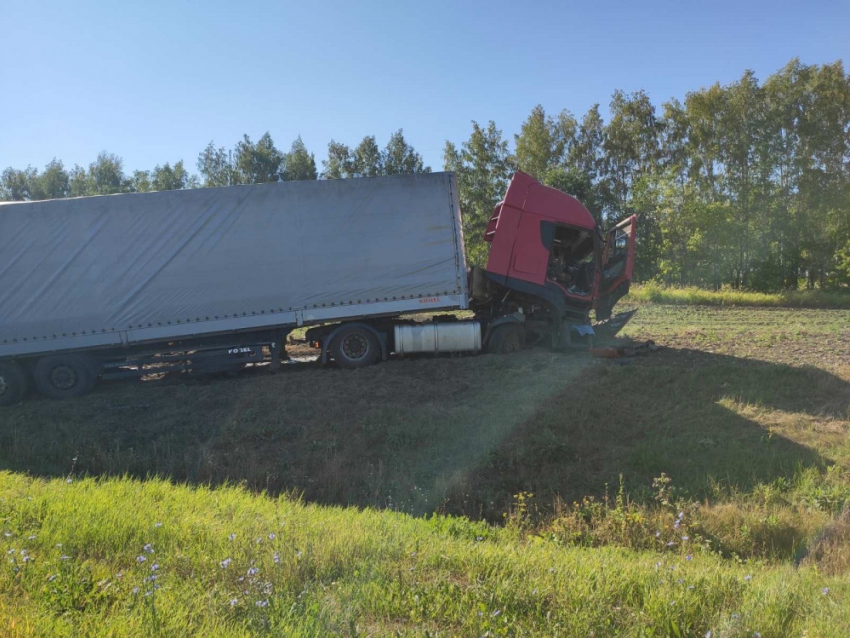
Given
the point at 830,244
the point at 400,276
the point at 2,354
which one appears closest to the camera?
the point at 2,354

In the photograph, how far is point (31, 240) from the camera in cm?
1168

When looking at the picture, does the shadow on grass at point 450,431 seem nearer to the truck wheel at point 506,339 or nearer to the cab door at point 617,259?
the truck wheel at point 506,339

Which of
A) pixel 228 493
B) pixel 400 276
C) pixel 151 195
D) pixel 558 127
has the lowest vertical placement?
pixel 228 493

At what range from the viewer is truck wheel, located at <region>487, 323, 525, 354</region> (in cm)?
1366

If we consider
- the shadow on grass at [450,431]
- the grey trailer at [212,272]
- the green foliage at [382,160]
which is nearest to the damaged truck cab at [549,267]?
the grey trailer at [212,272]

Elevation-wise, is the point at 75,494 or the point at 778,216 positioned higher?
the point at 778,216

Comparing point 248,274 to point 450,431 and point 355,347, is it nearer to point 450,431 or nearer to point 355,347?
point 355,347

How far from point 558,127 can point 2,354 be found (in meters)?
38.4

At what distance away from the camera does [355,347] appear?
13.0m

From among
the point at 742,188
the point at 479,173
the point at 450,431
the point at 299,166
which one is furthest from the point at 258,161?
the point at 450,431

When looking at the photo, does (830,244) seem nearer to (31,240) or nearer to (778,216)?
(778,216)

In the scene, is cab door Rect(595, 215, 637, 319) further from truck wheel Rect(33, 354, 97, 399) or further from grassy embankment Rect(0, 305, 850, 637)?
truck wheel Rect(33, 354, 97, 399)

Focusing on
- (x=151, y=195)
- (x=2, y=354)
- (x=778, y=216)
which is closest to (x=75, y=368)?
(x=2, y=354)

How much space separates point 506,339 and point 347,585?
10.2 m
